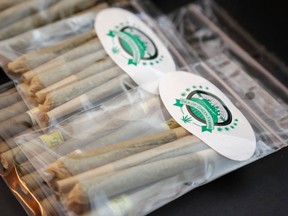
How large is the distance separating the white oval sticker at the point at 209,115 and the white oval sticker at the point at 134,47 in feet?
0.08

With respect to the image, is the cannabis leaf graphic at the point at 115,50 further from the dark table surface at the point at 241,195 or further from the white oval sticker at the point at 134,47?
the dark table surface at the point at 241,195

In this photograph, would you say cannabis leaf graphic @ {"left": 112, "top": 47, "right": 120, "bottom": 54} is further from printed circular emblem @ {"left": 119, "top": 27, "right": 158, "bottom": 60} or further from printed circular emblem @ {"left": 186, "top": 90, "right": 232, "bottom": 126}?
printed circular emblem @ {"left": 186, "top": 90, "right": 232, "bottom": 126}

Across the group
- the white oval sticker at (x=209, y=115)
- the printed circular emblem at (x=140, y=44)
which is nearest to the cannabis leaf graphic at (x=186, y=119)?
the white oval sticker at (x=209, y=115)

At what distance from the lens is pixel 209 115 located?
1.74 ft

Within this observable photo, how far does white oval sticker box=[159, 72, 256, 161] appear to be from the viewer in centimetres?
51

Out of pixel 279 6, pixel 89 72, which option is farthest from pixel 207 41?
pixel 89 72

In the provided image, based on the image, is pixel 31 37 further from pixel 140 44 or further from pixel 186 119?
pixel 186 119

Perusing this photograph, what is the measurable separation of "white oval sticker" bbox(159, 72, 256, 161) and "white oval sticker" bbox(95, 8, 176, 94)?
2 cm

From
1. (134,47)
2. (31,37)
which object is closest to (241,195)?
(134,47)

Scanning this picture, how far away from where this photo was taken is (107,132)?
0.52 metres

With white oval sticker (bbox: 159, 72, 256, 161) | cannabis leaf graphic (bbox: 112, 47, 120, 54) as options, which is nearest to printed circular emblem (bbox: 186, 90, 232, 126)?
white oval sticker (bbox: 159, 72, 256, 161)

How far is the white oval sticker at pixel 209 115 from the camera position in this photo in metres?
0.51

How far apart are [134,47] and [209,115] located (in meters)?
0.15

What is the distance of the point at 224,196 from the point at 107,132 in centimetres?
16
